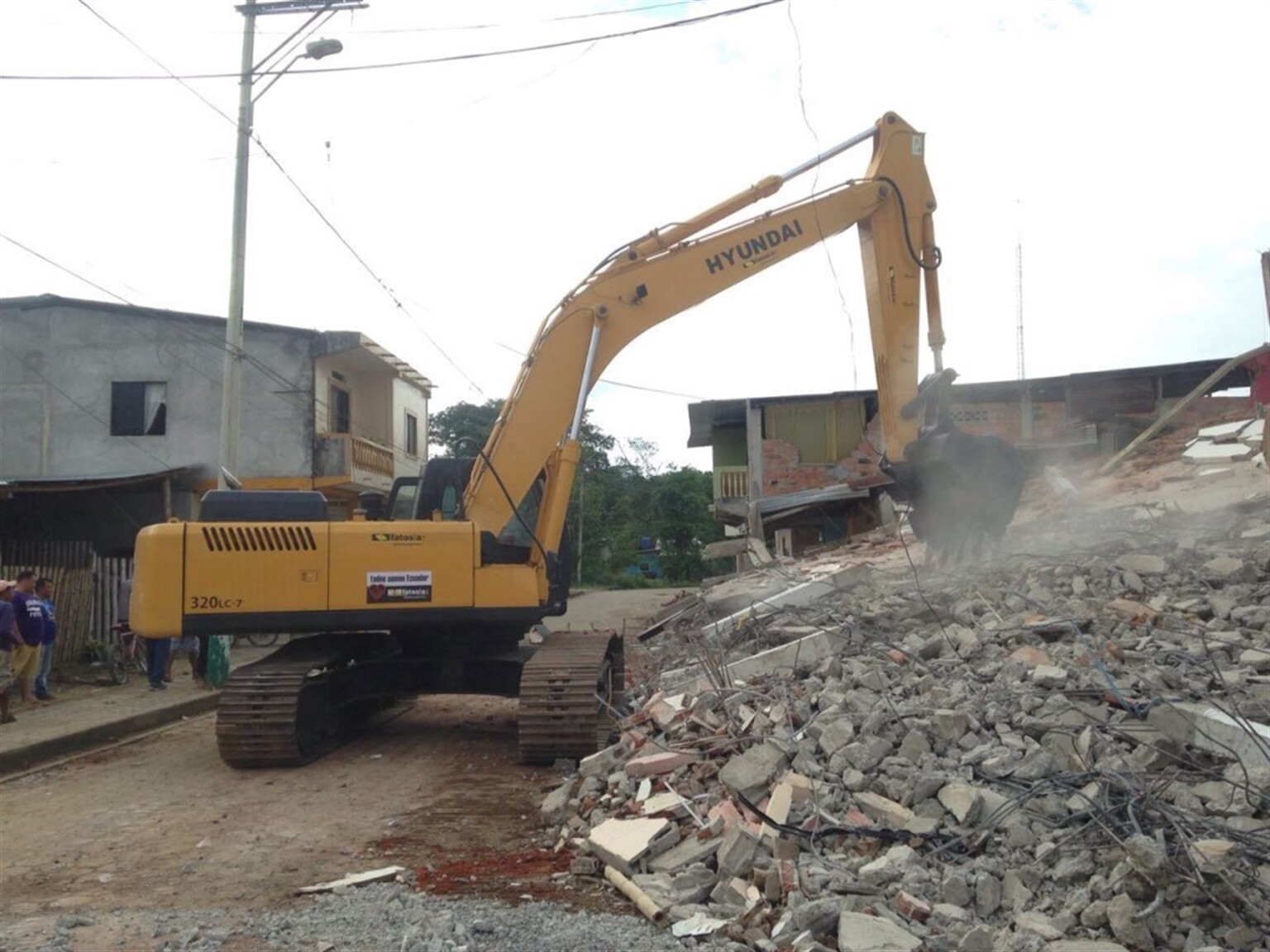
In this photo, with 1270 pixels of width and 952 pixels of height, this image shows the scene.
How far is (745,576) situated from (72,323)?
15.9 m

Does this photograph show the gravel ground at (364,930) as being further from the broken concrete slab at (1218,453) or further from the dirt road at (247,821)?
the broken concrete slab at (1218,453)

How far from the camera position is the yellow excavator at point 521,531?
8930 mm

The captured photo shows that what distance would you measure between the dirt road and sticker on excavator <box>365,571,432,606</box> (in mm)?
1334

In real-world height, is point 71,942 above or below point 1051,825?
below

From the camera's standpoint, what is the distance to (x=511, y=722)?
1120 centimetres

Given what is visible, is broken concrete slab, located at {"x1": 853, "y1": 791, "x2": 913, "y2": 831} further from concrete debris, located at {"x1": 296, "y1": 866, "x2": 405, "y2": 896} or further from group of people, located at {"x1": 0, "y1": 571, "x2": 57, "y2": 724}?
group of people, located at {"x1": 0, "y1": 571, "x2": 57, "y2": 724}

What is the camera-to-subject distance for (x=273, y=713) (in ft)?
28.7

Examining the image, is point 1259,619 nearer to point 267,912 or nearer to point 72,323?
point 267,912

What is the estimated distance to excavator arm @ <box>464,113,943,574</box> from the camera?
959 centimetres

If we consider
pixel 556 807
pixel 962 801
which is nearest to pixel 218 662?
pixel 556 807

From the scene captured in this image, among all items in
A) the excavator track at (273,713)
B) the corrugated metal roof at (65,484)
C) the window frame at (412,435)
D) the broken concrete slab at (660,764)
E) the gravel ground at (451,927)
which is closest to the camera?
the gravel ground at (451,927)

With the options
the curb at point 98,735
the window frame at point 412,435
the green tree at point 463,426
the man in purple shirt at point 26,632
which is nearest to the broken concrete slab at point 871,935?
the curb at point 98,735

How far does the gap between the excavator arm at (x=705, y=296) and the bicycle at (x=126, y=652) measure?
27.4 ft

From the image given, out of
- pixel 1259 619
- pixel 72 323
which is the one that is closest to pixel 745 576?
pixel 1259 619
